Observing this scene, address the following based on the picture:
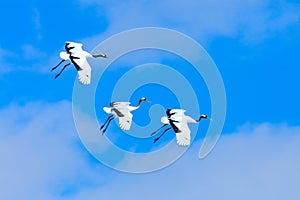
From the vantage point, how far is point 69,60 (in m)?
10.7

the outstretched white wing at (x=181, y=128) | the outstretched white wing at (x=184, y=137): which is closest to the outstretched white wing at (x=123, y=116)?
the outstretched white wing at (x=181, y=128)

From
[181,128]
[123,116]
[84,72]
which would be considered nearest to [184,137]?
[181,128]

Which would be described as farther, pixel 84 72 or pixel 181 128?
pixel 181 128

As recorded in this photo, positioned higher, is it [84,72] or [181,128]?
[84,72]

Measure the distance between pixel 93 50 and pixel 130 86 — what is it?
742 mm

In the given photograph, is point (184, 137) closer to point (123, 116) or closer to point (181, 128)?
point (181, 128)

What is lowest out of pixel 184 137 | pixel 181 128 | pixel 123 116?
pixel 184 137

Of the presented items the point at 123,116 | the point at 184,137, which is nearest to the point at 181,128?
the point at 184,137

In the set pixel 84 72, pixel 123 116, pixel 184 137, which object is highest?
pixel 84 72

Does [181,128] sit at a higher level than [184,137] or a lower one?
higher

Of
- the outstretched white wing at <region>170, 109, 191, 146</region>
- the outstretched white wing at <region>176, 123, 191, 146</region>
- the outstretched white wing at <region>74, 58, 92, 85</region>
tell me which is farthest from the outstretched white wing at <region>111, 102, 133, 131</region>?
the outstretched white wing at <region>176, 123, 191, 146</region>

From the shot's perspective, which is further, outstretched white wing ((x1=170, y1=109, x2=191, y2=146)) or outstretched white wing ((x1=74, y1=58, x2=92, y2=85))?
outstretched white wing ((x1=170, y1=109, x2=191, y2=146))

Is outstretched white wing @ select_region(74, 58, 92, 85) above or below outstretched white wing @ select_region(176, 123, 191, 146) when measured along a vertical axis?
above

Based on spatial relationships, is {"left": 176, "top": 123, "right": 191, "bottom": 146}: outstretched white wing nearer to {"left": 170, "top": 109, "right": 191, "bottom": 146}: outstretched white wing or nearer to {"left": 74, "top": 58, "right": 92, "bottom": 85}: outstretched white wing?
{"left": 170, "top": 109, "right": 191, "bottom": 146}: outstretched white wing
